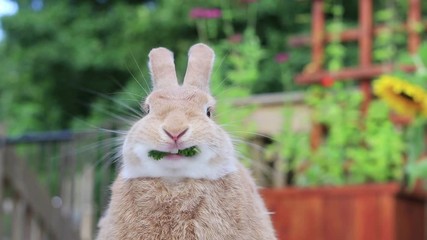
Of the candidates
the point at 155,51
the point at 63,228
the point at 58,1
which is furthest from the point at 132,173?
the point at 58,1

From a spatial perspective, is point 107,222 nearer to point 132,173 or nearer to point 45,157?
point 132,173

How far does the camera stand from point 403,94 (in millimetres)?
2461

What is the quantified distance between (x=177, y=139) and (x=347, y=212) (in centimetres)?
240

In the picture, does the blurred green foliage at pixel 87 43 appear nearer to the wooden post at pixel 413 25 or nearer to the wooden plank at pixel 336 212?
the wooden post at pixel 413 25

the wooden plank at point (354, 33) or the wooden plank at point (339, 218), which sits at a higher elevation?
the wooden plank at point (354, 33)

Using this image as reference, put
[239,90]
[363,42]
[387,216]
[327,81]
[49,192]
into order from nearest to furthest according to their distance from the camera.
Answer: [387,216]
[49,192]
[239,90]
[327,81]
[363,42]

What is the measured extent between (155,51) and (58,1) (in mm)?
6865

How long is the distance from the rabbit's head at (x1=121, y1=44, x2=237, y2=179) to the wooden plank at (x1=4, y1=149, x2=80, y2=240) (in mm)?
2236

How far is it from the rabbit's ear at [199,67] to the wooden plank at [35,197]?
218 centimetres

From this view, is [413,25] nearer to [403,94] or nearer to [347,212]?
[347,212]

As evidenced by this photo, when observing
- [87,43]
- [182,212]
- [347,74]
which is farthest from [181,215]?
[87,43]

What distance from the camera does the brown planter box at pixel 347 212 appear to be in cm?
305

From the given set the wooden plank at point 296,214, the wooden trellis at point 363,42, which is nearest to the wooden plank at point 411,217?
the wooden plank at point 296,214

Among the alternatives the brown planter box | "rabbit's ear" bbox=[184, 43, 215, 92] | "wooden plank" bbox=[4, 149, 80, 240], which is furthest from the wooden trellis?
"rabbit's ear" bbox=[184, 43, 215, 92]
